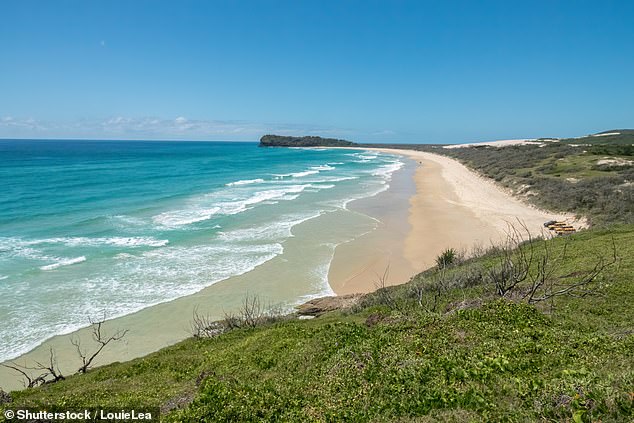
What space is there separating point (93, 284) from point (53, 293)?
1.66 m

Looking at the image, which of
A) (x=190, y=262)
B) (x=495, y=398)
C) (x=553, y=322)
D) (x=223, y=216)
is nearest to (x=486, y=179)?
(x=223, y=216)

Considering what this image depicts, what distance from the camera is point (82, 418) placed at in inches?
264

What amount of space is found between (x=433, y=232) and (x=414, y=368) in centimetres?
2184

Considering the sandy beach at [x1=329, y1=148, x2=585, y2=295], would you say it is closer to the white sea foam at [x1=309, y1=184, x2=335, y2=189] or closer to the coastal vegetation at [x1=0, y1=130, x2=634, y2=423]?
the coastal vegetation at [x1=0, y1=130, x2=634, y2=423]

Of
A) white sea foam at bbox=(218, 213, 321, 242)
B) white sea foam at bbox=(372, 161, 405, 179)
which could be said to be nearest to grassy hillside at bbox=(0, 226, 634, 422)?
white sea foam at bbox=(218, 213, 321, 242)

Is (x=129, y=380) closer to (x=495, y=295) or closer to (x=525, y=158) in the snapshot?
(x=495, y=295)

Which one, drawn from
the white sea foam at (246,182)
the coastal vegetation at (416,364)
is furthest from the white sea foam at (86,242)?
the white sea foam at (246,182)

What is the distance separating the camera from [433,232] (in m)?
27.8

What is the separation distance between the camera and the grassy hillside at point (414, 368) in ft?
19.2

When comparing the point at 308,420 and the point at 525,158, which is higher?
the point at 525,158

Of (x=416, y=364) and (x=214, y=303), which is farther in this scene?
(x=214, y=303)

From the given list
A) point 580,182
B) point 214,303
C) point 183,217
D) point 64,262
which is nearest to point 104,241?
point 64,262

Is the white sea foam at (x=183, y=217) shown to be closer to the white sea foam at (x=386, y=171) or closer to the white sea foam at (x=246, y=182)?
the white sea foam at (x=246, y=182)

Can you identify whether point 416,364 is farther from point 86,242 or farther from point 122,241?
point 86,242
